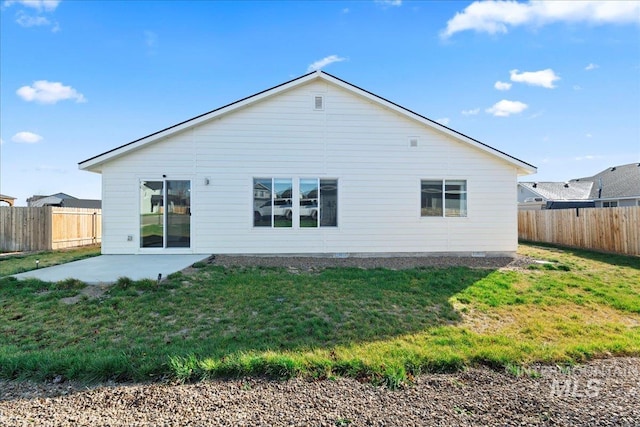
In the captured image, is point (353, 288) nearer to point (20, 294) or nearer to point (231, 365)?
point (231, 365)

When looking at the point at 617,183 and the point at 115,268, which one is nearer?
the point at 115,268

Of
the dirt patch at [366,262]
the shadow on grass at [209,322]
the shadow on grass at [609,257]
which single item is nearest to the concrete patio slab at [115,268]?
the shadow on grass at [209,322]

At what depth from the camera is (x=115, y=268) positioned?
26.8 ft

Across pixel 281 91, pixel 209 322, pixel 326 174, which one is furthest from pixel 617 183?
pixel 209 322

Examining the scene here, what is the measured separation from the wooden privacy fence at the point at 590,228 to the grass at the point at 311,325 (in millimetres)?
5935

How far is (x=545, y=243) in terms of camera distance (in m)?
16.3

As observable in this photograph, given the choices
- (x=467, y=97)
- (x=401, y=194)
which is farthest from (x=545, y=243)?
(x=401, y=194)

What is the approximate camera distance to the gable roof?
32.9ft

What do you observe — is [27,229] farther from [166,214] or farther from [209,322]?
[209,322]

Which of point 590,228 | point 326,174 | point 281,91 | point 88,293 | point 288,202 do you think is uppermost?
Result: point 281,91

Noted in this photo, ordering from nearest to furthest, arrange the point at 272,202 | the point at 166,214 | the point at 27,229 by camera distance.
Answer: the point at 166,214
the point at 272,202
the point at 27,229

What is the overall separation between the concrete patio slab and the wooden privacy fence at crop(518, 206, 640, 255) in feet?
49.9

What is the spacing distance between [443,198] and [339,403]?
945 cm

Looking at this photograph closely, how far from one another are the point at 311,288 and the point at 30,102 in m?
15.1
